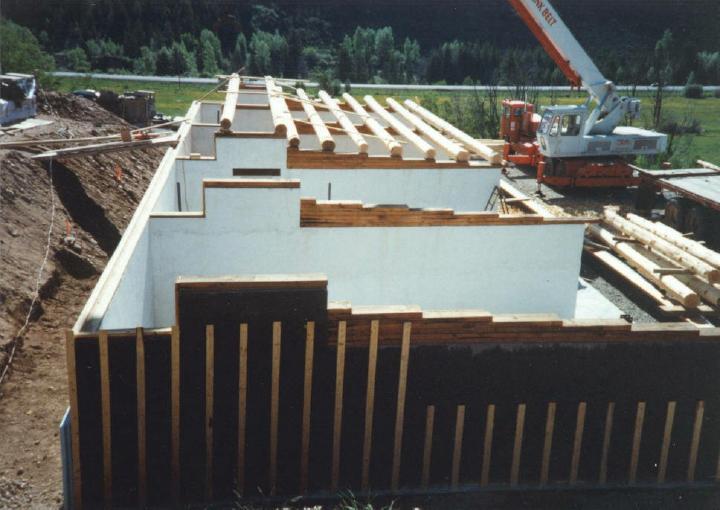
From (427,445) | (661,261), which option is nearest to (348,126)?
(427,445)

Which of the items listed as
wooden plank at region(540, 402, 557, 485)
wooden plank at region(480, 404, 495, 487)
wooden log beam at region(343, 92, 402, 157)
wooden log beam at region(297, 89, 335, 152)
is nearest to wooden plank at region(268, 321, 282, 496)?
wooden plank at region(480, 404, 495, 487)

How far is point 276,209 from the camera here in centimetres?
1002

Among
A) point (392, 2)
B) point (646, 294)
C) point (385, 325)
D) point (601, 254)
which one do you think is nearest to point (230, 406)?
point (385, 325)

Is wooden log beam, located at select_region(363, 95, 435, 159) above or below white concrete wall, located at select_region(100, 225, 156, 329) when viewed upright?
above

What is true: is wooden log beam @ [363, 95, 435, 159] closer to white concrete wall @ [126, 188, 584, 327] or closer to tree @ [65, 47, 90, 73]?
white concrete wall @ [126, 188, 584, 327]

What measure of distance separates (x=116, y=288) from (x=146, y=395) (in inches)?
54.1

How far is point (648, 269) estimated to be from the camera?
50.1 ft

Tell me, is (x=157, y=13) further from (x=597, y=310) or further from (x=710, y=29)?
(x=597, y=310)

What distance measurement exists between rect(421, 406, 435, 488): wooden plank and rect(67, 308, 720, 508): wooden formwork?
2 cm

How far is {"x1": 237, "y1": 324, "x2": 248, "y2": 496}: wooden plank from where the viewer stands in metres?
6.97

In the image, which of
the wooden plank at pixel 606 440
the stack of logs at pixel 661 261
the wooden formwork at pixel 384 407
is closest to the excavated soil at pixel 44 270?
the wooden formwork at pixel 384 407

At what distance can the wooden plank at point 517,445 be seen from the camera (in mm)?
7637

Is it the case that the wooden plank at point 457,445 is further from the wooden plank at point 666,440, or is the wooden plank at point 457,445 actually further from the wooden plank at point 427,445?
the wooden plank at point 666,440

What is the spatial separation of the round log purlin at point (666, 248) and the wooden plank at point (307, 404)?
1058 cm
